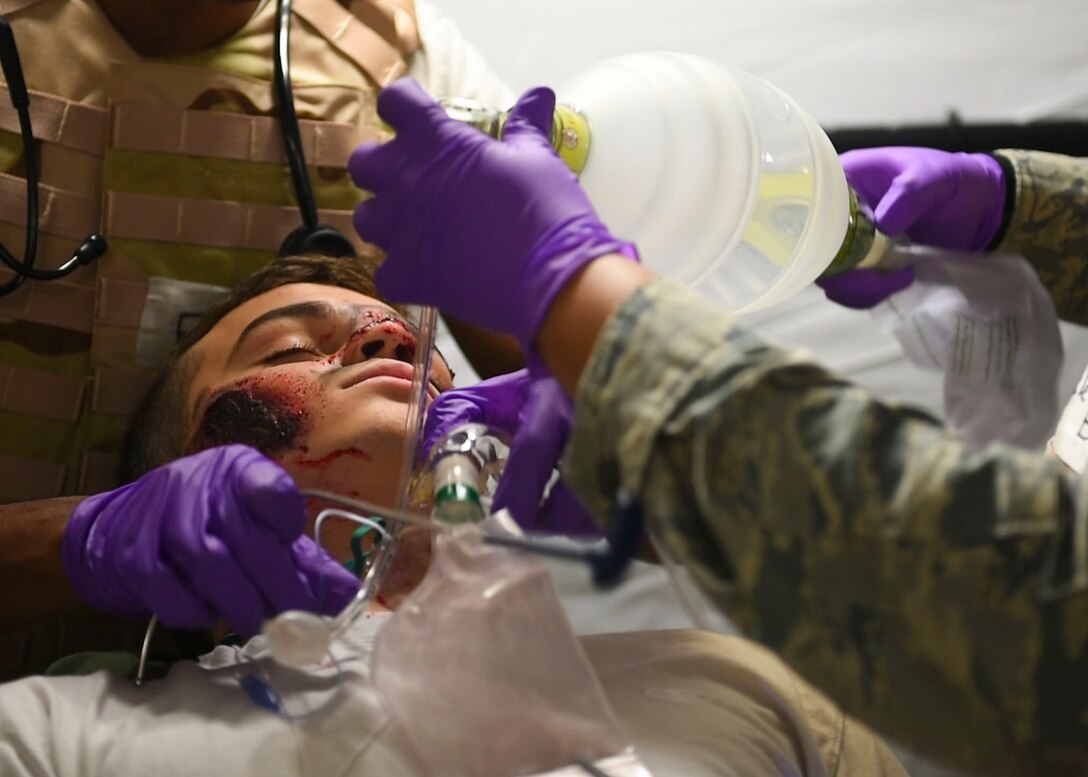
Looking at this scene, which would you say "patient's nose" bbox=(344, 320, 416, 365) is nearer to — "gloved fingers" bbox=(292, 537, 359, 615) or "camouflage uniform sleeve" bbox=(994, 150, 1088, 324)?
"gloved fingers" bbox=(292, 537, 359, 615)

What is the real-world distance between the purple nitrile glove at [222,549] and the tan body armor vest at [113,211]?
544 mm

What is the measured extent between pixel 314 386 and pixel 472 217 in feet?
1.52

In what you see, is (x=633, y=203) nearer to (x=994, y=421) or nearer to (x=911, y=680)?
(x=994, y=421)

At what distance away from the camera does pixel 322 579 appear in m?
0.92

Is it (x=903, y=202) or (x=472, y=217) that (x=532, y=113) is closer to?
(x=472, y=217)

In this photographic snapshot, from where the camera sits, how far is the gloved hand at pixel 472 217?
0.67 m

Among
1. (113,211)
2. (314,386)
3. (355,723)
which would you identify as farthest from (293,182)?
(355,723)

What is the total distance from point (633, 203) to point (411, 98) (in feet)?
0.87

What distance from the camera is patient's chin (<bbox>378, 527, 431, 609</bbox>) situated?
1.04 meters

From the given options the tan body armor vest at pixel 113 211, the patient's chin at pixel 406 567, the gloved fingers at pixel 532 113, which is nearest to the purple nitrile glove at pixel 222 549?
the patient's chin at pixel 406 567

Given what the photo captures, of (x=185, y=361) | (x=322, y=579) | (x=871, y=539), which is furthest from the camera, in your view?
(x=185, y=361)

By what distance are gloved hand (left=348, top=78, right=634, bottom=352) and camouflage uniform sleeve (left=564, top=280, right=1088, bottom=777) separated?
11 cm

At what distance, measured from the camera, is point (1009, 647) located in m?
0.53

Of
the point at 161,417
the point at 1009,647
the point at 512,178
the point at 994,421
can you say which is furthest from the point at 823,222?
the point at 161,417
